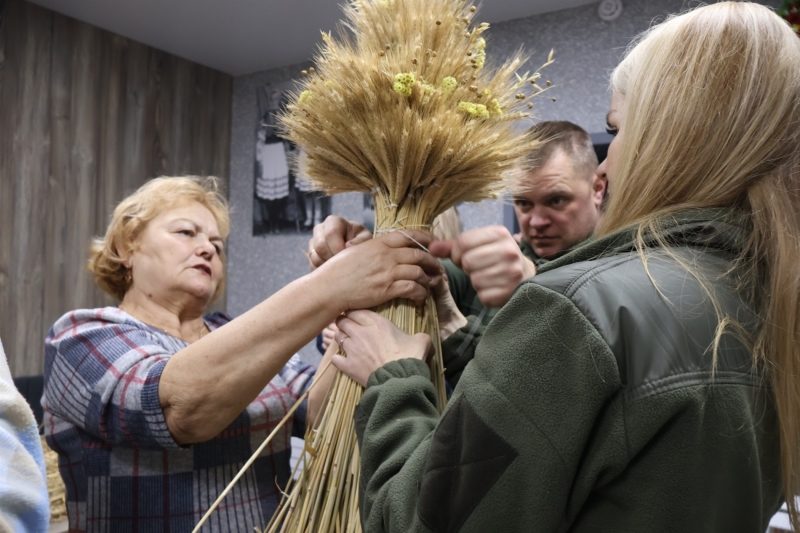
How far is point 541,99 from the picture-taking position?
3096 mm

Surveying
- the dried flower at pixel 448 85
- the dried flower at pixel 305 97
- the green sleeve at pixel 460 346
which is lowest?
the green sleeve at pixel 460 346

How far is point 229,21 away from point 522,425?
3.16 metres

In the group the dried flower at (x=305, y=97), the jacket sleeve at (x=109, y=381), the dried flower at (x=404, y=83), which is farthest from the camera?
the jacket sleeve at (x=109, y=381)

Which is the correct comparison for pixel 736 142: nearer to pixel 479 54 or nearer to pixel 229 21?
pixel 479 54

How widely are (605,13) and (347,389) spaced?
2.59 m

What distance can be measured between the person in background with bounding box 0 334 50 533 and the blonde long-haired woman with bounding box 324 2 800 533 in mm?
329

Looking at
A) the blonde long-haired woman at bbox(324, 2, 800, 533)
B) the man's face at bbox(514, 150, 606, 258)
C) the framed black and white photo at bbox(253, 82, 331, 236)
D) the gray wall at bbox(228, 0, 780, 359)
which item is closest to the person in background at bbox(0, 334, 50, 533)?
the blonde long-haired woman at bbox(324, 2, 800, 533)

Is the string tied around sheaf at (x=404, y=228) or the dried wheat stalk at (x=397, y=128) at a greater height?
the dried wheat stalk at (x=397, y=128)

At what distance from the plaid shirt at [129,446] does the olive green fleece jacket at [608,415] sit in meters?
0.73

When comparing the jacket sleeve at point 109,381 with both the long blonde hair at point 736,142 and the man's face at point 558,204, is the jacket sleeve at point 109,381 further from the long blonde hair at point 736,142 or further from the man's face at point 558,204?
the man's face at point 558,204

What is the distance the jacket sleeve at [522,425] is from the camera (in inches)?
22.6

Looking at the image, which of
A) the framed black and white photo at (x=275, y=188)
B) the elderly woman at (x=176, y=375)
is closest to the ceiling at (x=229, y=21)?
the framed black and white photo at (x=275, y=188)

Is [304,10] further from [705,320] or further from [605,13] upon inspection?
[705,320]

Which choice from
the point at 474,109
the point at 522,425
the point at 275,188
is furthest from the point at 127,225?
the point at 275,188
